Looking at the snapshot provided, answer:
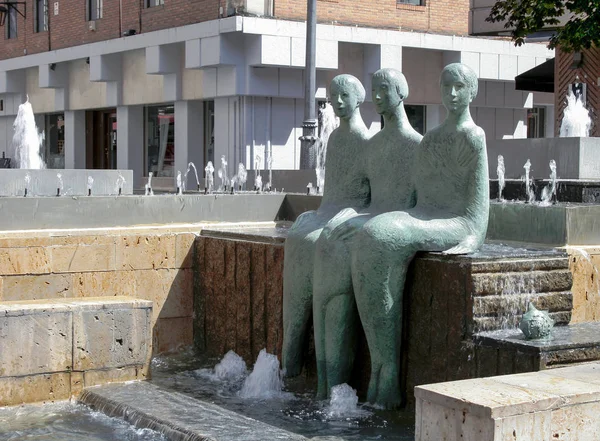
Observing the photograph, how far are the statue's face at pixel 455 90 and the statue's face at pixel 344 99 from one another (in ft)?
3.68

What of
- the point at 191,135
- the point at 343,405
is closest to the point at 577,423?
the point at 343,405

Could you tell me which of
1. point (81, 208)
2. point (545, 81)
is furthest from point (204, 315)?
point (545, 81)

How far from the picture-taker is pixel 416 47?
81.9 feet

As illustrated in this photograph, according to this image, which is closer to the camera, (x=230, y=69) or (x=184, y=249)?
(x=184, y=249)

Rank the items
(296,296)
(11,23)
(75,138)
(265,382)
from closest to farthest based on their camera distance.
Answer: (296,296) → (265,382) → (75,138) → (11,23)

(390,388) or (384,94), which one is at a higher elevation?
(384,94)

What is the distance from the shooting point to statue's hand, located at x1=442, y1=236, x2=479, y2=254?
7155mm

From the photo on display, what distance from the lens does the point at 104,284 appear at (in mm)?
9961

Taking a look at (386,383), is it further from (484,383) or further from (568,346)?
(484,383)

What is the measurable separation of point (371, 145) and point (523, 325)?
6.74 feet

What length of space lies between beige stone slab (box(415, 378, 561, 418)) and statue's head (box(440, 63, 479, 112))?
7.92 ft

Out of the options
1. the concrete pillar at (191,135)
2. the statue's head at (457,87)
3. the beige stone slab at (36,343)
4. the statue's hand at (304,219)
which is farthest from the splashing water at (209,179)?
the statue's head at (457,87)

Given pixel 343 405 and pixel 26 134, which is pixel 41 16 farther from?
pixel 343 405

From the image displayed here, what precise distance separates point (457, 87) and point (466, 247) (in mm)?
1014
